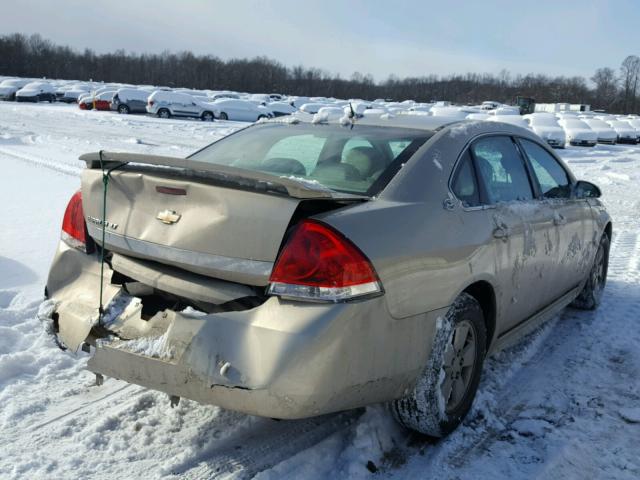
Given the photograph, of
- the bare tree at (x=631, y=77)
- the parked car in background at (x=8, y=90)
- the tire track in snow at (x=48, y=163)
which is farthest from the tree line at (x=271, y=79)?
the tire track in snow at (x=48, y=163)

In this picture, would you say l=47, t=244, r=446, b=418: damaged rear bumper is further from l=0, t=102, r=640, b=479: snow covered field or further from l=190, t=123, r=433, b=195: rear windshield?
l=190, t=123, r=433, b=195: rear windshield

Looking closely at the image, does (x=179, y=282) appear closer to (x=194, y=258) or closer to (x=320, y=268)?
(x=194, y=258)

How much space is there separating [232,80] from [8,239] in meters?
97.7

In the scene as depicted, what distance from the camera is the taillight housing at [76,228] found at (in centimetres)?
307

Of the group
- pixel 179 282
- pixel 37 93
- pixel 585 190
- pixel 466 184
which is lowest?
pixel 179 282

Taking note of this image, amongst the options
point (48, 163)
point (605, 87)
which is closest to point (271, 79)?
point (605, 87)

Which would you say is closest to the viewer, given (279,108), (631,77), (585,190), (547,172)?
(547,172)

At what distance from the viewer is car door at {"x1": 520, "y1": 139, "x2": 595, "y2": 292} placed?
4.18 m

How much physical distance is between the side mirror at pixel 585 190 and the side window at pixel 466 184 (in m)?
1.64

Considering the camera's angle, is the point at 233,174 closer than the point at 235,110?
Yes

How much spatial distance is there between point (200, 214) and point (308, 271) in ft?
1.84

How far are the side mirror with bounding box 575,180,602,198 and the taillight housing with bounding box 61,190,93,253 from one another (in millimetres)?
3481

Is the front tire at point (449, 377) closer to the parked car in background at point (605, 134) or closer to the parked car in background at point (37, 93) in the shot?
the parked car in background at point (605, 134)

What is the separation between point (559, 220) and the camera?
4.16m
